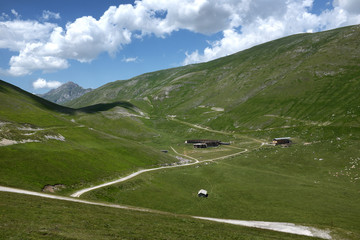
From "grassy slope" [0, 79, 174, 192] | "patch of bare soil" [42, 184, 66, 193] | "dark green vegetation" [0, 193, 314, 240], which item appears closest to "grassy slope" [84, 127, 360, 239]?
"patch of bare soil" [42, 184, 66, 193]

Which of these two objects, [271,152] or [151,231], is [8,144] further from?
[271,152]

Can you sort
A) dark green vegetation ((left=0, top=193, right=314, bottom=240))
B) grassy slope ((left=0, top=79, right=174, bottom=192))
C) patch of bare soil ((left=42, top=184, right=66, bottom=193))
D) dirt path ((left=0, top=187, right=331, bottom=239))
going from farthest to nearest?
grassy slope ((left=0, top=79, right=174, bottom=192))
patch of bare soil ((left=42, top=184, right=66, bottom=193))
dirt path ((left=0, top=187, right=331, bottom=239))
dark green vegetation ((left=0, top=193, right=314, bottom=240))

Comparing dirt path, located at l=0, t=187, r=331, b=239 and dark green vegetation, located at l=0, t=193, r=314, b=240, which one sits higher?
dark green vegetation, located at l=0, t=193, r=314, b=240

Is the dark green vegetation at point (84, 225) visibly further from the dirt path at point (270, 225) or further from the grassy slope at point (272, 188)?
the grassy slope at point (272, 188)

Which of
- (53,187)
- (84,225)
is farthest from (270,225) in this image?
(53,187)

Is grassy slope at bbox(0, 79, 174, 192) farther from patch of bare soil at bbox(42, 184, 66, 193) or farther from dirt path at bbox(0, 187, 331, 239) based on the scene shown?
dirt path at bbox(0, 187, 331, 239)

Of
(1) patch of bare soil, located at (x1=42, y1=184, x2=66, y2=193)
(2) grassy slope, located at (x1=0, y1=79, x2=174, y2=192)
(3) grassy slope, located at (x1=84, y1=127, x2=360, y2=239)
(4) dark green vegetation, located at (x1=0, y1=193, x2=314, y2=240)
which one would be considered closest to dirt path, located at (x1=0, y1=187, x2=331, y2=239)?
(3) grassy slope, located at (x1=84, y1=127, x2=360, y2=239)

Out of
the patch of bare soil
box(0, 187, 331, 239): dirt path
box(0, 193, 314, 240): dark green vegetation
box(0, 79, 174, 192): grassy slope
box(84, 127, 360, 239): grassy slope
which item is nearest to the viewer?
box(0, 193, 314, 240): dark green vegetation

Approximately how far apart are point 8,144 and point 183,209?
186 feet

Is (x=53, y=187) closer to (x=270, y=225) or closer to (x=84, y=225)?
(x=84, y=225)

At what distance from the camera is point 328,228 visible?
46031 mm

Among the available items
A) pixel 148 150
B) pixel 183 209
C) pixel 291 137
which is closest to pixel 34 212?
pixel 183 209

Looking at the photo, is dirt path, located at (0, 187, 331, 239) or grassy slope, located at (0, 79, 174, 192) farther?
grassy slope, located at (0, 79, 174, 192)

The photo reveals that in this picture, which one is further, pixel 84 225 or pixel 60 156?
pixel 60 156
